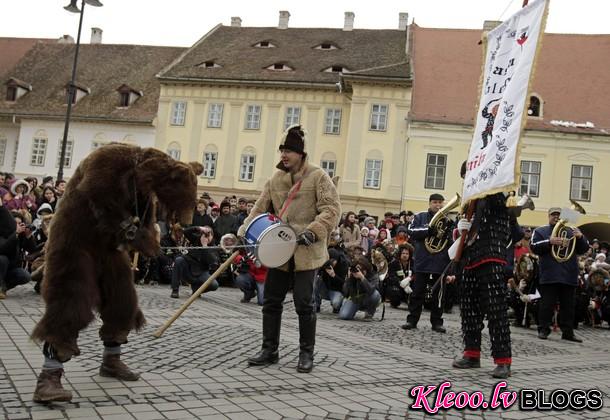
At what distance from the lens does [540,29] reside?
611 centimetres

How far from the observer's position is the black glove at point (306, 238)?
536 cm

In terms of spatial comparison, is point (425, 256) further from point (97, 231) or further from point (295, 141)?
point (97, 231)

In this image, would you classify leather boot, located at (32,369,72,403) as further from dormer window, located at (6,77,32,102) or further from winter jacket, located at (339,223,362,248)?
dormer window, located at (6,77,32,102)

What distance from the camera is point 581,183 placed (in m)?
31.7

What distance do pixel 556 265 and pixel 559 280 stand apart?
0.80 ft

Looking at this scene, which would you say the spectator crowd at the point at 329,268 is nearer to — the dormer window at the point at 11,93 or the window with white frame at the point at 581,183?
the window with white frame at the point at 581,183

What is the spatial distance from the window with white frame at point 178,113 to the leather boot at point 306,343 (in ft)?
107

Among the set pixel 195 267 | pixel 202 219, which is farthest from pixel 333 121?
pixel 195 267

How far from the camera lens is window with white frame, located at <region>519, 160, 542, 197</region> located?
31.9 metres

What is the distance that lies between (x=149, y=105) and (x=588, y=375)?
3490cm

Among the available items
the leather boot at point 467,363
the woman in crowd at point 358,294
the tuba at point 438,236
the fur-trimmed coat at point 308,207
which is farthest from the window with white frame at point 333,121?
the fur-trimmed coat at point 308,207

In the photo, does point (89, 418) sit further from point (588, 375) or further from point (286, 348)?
point (588, 375)

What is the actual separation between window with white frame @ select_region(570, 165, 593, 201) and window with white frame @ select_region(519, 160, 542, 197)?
65.5 inches

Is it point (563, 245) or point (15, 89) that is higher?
point (15, 89)
